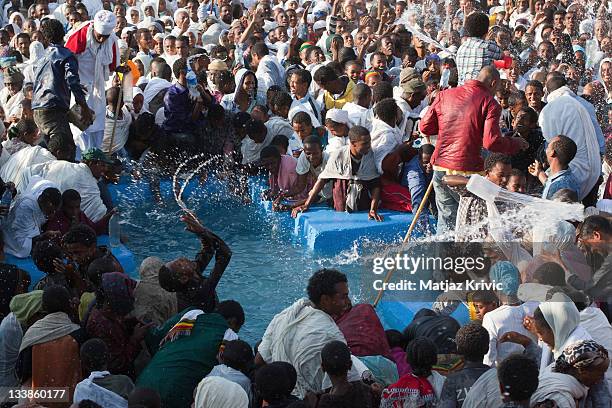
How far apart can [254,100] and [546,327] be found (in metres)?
6.84

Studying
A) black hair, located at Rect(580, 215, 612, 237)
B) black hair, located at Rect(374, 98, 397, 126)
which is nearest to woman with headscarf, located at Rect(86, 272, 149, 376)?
black hair, located at Rect(580, 215, 612, 237)

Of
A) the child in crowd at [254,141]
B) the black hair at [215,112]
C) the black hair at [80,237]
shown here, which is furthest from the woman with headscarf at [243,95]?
the black hair at [80,237]

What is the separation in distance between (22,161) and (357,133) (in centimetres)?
310

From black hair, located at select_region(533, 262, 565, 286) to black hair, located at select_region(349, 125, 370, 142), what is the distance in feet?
11.2

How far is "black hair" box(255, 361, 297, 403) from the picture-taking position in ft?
17.0

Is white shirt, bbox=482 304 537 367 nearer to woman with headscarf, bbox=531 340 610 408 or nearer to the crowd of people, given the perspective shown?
the crowd of people

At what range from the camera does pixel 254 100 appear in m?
11.9

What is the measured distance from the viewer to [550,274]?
6441mm

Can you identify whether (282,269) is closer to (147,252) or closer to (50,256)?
(147,252)

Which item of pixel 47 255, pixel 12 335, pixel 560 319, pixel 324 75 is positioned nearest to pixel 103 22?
pixel 324 75

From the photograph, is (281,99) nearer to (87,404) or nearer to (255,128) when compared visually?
(255,128)

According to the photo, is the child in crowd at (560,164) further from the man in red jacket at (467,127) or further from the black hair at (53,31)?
the black hair at (53,31)

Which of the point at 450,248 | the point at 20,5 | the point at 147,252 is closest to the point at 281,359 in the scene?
the point at 450,248

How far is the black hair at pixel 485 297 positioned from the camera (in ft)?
21.2
